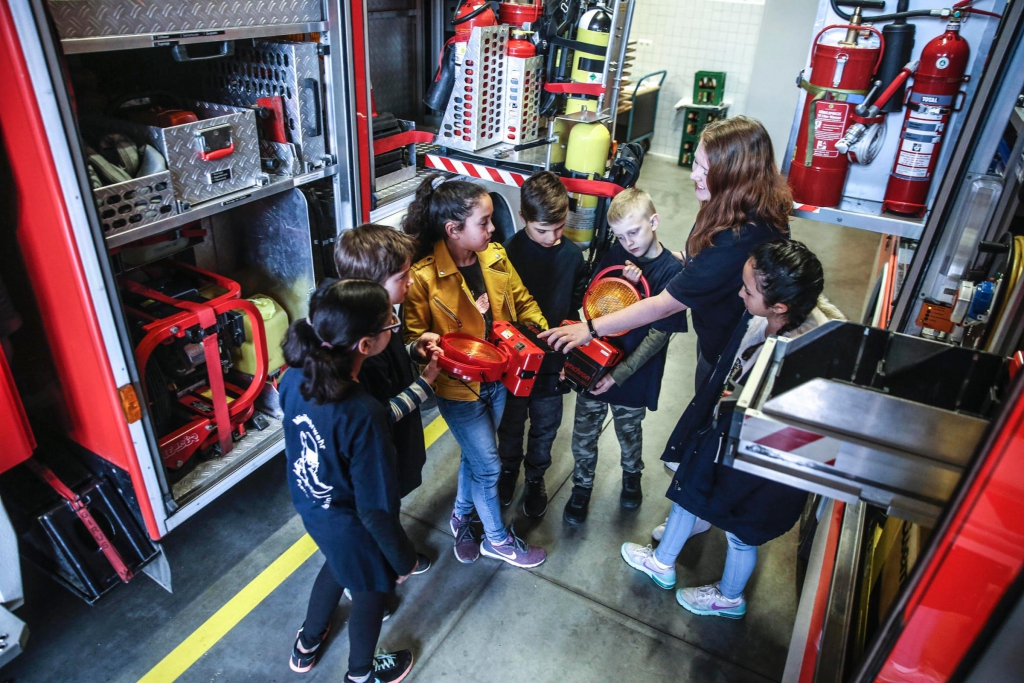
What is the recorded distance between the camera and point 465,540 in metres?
3.12

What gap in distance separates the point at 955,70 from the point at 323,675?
372cm

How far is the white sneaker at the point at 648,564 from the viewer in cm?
299

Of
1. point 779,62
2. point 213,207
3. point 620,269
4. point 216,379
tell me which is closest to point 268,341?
point 216,379

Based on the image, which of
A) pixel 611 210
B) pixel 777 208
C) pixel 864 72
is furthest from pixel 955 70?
pixel 611 210

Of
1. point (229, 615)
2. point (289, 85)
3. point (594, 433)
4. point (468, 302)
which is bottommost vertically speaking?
point (229, 615)

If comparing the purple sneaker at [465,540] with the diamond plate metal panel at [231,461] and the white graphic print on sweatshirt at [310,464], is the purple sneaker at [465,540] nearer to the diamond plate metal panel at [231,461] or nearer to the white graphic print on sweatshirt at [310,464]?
the diamond plate metal panel at [231,461]

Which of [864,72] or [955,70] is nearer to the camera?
[955,70]

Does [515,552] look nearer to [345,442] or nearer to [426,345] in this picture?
[426,345]

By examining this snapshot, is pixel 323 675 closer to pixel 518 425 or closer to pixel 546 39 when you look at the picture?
pixel 518 425

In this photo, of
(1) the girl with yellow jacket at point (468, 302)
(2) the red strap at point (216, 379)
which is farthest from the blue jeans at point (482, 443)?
(2) the red strap at point (216, 379)

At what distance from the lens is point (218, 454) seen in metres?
3.11

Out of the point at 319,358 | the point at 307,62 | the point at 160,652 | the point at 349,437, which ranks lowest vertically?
the point at 160,652

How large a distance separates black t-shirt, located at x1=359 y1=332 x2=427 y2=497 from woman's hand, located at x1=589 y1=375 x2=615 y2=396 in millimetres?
856

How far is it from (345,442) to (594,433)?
1.60 meters
